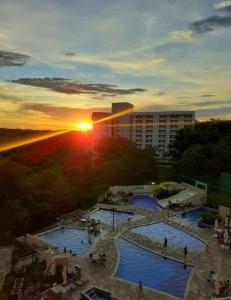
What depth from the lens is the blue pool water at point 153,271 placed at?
60.3 ft

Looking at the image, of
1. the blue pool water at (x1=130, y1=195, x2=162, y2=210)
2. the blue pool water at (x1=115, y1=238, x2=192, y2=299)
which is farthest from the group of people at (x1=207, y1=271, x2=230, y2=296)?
the blue pool water at (x1=130, y1=195, x2=162, y2=210)

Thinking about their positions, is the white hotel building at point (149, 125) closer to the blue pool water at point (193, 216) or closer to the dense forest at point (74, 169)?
the dense forest at point (74, 169)

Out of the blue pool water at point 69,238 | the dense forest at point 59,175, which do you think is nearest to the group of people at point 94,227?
the blue pool water at point 69,238

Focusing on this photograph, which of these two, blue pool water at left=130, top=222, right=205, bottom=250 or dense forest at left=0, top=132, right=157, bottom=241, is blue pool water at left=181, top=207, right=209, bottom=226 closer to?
blue pool water at left=130, top=222, right=205, bottom=250

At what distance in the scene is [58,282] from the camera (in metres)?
18.0

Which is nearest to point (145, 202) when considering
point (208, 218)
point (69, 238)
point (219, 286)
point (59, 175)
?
point (208, 218)

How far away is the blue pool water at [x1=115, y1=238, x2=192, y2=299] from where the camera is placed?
18391 mm

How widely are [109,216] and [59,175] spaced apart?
8.57 metres

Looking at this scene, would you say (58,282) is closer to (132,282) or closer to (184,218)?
(132,282)

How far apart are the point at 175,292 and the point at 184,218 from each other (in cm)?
1393

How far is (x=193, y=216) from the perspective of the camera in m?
31.9

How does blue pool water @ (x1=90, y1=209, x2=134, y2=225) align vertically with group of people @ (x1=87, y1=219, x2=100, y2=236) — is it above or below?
below

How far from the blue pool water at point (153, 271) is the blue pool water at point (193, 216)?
8.14 metres

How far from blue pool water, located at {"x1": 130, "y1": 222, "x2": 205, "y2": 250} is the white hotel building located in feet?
167
